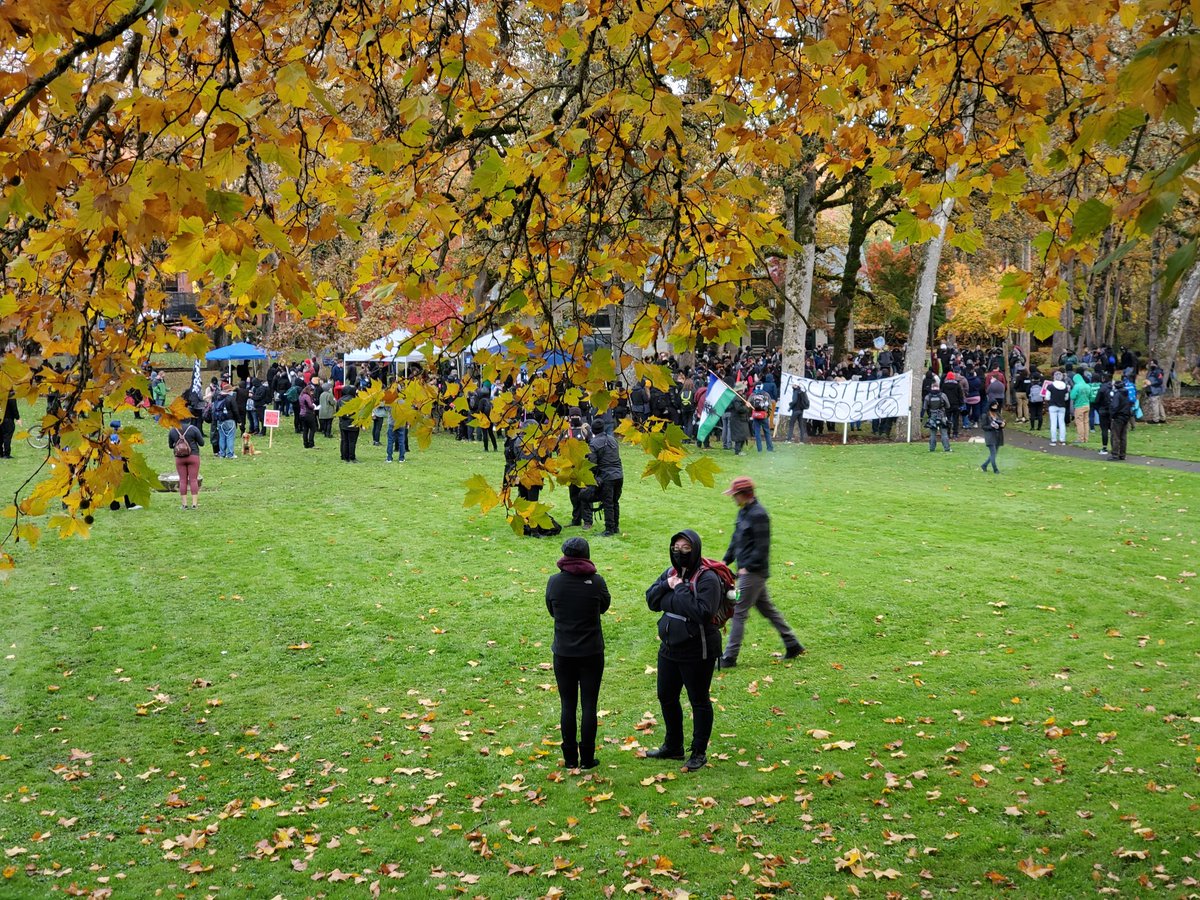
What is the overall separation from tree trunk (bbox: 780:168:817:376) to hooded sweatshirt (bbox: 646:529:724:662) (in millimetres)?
22865

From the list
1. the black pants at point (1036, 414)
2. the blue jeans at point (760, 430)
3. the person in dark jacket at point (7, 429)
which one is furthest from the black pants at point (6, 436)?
the black pants at point (1036, 414)

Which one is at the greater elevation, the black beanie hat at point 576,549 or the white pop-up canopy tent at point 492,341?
the white pop-up canopy tent at point 492,341

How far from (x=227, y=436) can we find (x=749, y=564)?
19870 mm

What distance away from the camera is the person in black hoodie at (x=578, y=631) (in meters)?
8.55

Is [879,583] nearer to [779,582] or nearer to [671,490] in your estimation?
[779,582]

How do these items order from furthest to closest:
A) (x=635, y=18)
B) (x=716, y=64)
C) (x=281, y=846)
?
→ (x=281, y=846) < (x=716, y=64) < (x=635, y=18)

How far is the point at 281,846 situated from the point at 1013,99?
6729mm

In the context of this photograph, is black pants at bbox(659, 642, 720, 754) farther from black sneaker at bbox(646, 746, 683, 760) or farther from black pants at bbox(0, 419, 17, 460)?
black pants at bbox(0, 419, 17, 460)

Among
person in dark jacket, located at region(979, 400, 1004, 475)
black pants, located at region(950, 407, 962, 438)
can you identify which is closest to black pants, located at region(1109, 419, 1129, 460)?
person in dark jacket, located at region(979, 400, 1004, 475)

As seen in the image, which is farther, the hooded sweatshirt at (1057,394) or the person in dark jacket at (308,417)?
the person in dark jacket at (308,417)

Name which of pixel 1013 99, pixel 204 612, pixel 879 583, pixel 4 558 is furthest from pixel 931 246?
pixel 4 558

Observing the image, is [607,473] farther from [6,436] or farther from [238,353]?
[238,353]

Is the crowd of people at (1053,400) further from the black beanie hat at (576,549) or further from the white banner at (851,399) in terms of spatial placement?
the black beanie hat at (576,549)

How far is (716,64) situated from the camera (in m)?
6.83
